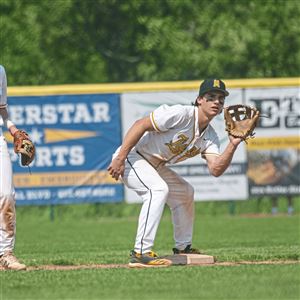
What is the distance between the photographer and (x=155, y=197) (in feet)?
28.6

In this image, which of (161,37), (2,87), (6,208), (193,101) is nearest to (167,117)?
(2,87)

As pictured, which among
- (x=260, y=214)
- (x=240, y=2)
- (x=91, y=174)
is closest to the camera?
(x=91, y=174)

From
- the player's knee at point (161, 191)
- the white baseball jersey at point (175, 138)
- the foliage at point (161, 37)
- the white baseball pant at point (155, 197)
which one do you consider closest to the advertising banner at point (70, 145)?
the foliage at point (161, 37)

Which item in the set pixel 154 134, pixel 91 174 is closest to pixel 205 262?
pixel 154 134

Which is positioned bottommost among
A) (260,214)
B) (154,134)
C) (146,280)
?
(260,214)

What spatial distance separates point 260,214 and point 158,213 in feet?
35.9

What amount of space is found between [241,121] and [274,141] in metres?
9.32

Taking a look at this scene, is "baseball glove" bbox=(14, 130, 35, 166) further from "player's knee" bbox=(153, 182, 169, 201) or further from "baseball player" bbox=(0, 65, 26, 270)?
"player's knee" bbox=(153, 182, 169, 201)

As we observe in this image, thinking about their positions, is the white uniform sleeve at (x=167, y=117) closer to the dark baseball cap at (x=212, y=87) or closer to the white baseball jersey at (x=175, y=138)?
the white baseball jersey at (x=175, y=138)

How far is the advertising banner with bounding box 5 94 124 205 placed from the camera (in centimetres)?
1812

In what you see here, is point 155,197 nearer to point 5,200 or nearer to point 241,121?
point 241,121

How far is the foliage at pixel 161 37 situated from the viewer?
23281 mm

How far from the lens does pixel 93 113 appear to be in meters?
18.2

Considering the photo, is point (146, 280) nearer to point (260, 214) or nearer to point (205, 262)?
point (205, 262)
